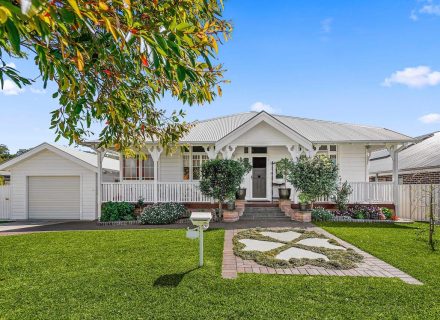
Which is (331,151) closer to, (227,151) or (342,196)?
(342,196)

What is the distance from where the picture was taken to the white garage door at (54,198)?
15.0 meters

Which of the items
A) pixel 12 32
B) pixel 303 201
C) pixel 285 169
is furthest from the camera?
pixel 285 169

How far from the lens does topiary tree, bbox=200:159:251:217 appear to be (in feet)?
39.8

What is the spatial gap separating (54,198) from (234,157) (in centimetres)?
974

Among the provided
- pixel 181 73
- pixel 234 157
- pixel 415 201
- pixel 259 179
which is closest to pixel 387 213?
pixel 415 201

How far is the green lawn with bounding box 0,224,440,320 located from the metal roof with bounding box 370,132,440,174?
10.9 metres

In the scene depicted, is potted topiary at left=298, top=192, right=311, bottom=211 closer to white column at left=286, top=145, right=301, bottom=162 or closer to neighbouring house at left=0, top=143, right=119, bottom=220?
white column at left=286, top=145, right=301, bottom=162

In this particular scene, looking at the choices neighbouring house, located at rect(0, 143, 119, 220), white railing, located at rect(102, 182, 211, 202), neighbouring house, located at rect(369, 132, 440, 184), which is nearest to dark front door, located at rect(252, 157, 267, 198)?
white railing, located at rect(102, 182, 211, 202)

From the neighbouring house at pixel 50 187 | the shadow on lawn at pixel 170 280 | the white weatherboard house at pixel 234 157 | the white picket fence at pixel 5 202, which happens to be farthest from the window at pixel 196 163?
the shadow on lawn at pixel 170 280

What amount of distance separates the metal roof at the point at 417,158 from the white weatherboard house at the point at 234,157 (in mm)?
2654

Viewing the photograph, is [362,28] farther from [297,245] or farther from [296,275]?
[296,275]

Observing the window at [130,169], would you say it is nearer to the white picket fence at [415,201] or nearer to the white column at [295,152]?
the white column at [295,152]

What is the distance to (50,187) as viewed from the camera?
1508 cm

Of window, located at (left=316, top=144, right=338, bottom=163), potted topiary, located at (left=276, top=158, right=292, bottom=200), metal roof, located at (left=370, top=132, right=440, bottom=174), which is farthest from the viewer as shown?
metal roof, located at (left=370, top=132, right=440, bottom=174)
